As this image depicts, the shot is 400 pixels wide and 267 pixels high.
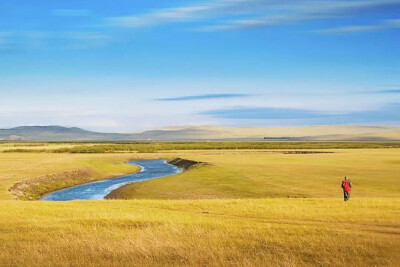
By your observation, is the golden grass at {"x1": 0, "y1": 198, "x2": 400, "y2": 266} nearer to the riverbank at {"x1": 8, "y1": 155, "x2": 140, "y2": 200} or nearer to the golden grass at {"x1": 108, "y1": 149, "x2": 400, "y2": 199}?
the golden grass at {"x1": 108, "y1": 149, "x2": 400, "y2": 199}

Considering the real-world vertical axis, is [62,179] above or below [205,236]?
below

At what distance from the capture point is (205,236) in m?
21.2

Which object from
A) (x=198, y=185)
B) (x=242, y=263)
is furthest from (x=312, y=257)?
(x=198, y=185)

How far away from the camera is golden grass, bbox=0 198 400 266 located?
1706 centimetres

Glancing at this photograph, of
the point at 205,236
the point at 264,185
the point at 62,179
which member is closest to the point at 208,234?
the point at 205,236

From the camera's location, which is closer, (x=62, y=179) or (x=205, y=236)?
(x=205, y=236)

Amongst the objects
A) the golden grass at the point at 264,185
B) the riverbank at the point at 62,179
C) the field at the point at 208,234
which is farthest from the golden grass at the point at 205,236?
the riverbank at the point at 62,179

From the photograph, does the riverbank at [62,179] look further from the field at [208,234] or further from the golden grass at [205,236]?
the golden grass at [205,236]

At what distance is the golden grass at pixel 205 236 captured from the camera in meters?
17.1

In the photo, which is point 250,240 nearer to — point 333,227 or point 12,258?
point 333,227

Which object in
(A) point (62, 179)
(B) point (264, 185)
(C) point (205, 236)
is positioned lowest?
(A) point (62, 179)

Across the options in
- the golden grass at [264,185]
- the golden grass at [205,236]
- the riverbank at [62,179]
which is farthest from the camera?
the riverbank at [62,179]

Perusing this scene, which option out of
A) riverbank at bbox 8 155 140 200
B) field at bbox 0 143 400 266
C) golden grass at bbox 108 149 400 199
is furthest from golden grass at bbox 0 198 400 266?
riverbank at bbox 8 155 140 200

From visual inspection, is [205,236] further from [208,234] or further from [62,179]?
[62,179]
